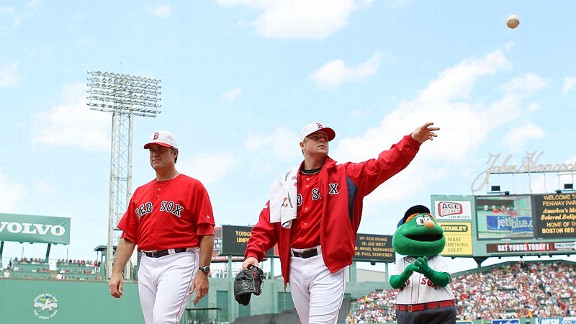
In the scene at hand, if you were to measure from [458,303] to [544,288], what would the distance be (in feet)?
18.8

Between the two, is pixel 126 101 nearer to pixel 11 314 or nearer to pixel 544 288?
pixel 11 314

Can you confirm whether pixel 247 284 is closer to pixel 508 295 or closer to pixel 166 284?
pixel 166 284

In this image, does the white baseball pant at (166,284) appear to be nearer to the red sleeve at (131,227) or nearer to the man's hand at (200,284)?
the man's hand at (200,284)

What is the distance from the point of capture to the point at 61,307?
1377 inches

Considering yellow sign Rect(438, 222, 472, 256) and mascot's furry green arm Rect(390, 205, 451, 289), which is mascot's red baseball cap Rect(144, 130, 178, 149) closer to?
mascot's furry green arm Rect(390, 205, 451, 289)

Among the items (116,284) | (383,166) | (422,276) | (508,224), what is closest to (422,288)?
(422,276)

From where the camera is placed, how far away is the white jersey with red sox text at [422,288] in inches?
321

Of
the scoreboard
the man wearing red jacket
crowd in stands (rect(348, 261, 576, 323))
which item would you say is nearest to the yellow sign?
the scoreboard

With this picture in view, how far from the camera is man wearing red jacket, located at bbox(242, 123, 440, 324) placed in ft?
17.6

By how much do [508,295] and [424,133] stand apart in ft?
120

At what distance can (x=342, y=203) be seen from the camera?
217 inches

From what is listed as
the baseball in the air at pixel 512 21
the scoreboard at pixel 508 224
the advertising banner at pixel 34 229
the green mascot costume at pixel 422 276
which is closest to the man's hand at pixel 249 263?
the green mascot costume at pixel 422 276

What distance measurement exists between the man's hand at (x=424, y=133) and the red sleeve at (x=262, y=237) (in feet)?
4.53

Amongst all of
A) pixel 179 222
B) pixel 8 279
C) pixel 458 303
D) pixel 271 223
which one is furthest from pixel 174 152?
pixel 458 303
